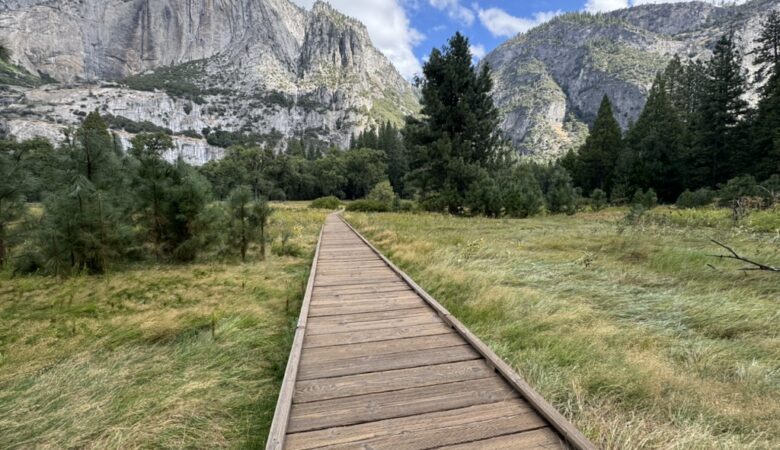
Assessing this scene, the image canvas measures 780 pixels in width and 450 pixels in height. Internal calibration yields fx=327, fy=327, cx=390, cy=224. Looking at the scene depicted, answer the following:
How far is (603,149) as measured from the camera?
45969mm

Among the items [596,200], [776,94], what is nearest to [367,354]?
[596,200]

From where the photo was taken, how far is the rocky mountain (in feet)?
436

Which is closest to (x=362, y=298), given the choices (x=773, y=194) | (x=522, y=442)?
(x=522, y=442)

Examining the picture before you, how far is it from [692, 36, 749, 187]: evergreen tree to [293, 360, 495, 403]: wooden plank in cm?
4431

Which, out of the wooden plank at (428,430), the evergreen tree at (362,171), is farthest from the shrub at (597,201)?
the evergreen tree at (362,171)

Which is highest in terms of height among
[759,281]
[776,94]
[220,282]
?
[776,94]

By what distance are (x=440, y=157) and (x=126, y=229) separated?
18.4 m

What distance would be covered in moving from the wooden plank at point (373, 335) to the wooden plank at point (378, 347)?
8cm

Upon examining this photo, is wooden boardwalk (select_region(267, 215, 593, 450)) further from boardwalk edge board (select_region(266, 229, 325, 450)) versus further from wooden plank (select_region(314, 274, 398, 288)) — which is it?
wooden plank (select_region(314, 274, 398, 288))

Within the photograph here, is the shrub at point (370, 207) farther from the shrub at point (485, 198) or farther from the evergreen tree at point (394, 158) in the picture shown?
the evergreen tree at point (394, 158)

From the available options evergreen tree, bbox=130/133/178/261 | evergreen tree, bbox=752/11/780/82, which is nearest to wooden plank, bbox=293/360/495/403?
evergreen tree, bbox=130/133/178/261

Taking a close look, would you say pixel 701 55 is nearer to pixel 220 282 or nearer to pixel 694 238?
pixel 694 238

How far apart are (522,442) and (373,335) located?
180cm

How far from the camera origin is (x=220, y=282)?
6125mm
